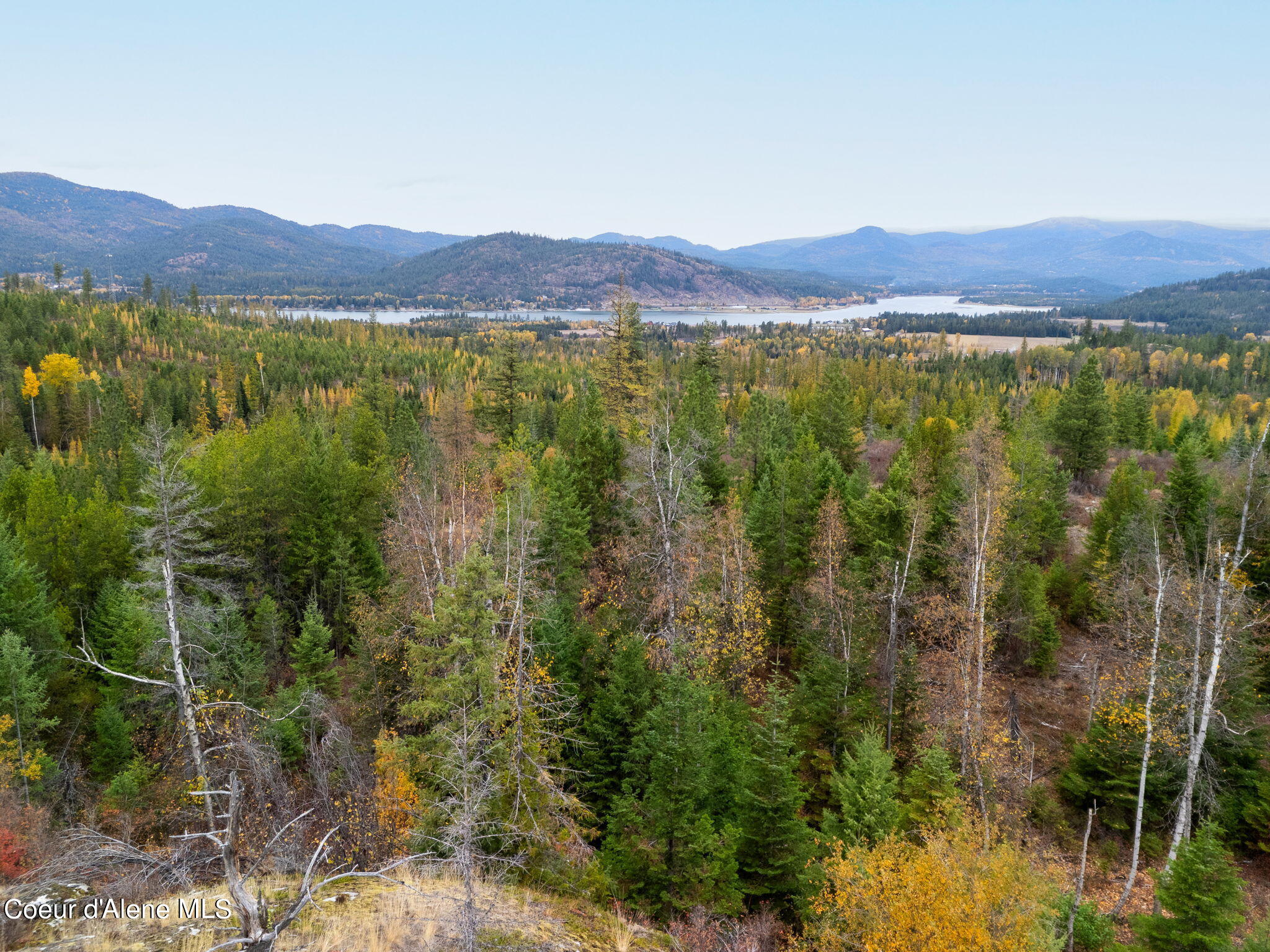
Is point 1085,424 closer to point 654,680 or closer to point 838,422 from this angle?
point 838,422

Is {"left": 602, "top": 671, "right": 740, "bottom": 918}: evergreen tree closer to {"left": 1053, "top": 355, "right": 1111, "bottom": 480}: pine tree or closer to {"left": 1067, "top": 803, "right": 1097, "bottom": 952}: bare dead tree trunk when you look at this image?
{"left": 1067, "top": 803, "right": 1097, "bottom": 952}: bare dead tree trunk

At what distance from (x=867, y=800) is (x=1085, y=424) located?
142 feet

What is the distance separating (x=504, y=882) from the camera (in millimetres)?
15070

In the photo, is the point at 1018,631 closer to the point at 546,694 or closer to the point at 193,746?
the point at 546,694

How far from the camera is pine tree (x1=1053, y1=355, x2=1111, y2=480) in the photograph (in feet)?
162

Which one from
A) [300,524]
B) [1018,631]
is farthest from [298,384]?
[1018,631]

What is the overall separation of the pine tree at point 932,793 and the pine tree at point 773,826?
135 inches

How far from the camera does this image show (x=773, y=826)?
21.0 metres


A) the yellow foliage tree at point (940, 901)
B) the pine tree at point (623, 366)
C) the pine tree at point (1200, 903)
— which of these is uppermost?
the pine tree at point (623, 366)

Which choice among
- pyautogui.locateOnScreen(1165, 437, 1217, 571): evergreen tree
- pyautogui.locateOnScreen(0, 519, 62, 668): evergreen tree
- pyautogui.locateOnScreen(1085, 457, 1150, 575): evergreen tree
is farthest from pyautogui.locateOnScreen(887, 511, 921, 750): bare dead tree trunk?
pyautogui.locateOnScreen(0, 519, 62, 668): evergreen tree

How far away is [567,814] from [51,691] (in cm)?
2757

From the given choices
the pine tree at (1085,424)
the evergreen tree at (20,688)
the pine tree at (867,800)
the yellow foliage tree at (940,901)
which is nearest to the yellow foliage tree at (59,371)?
the evergreen tree at (20,688)

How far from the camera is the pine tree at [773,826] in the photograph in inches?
811

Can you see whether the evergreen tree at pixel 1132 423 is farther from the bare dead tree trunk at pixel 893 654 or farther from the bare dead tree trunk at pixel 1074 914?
the bare dead tree trunk at pixel 1074 914
